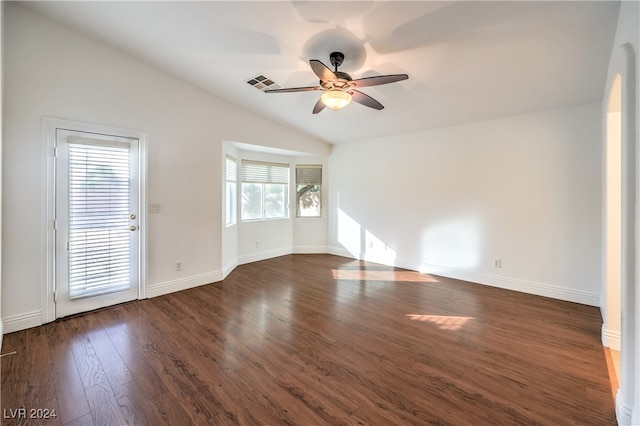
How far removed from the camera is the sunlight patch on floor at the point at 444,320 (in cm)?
276

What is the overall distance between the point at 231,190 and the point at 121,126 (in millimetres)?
2068

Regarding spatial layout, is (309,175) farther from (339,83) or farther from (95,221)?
(95,221)

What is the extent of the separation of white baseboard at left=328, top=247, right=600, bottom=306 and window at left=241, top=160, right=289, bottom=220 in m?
2.79

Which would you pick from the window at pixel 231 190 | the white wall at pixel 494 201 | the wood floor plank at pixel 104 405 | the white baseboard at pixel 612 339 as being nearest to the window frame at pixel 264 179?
the window at pixel 231 190

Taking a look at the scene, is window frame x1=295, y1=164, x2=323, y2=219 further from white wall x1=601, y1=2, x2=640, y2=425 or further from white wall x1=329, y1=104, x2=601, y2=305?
white wall x1=601, y1=2, x2=640, y2=425

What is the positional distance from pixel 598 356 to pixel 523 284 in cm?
160

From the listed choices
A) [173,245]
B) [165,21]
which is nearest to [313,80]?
[165,21]

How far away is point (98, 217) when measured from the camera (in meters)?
3.13

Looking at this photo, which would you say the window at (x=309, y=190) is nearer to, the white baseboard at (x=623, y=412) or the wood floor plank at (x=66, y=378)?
the wood floor plank at (x=66, y=378)

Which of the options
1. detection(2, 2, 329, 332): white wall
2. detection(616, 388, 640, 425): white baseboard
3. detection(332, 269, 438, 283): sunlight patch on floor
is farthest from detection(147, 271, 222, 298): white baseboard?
detection(616, 388, 640, 425): white baseboard

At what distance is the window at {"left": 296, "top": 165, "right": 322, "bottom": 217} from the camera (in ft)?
20.4

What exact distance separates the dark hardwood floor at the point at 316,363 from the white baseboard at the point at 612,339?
91mm

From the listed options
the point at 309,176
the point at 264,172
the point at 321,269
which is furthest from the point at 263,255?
the point at 309,176

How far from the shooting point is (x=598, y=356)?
2229mm
